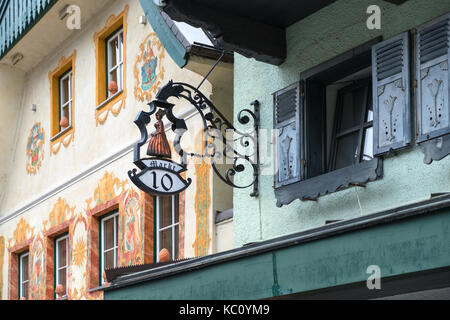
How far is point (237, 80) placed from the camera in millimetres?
11602

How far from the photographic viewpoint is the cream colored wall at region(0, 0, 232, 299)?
13.9m

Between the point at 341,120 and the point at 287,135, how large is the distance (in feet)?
1.85

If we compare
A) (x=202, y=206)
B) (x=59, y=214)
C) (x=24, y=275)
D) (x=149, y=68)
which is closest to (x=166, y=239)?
(x=202, y=206)

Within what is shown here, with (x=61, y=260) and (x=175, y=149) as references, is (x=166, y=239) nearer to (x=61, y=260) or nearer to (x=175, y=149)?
(x=175, y=149)

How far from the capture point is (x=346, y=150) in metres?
10.3

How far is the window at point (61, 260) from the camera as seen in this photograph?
1661 cm

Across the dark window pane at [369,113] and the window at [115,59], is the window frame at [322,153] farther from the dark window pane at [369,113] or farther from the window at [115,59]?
the window at [115,59]

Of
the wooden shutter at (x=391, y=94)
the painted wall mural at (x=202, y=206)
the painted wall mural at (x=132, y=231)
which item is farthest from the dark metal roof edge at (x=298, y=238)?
the painted wall mural at (x=132, y=231)

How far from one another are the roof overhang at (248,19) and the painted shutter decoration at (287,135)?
45cm

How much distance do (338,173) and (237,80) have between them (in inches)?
92.1

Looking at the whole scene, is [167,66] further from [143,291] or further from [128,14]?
[143,291]

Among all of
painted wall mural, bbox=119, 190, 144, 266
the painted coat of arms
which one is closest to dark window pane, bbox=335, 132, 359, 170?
painted wall mural, bbox=119, 190, 144, 266

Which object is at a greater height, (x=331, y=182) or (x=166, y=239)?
(x=331, y=182)
